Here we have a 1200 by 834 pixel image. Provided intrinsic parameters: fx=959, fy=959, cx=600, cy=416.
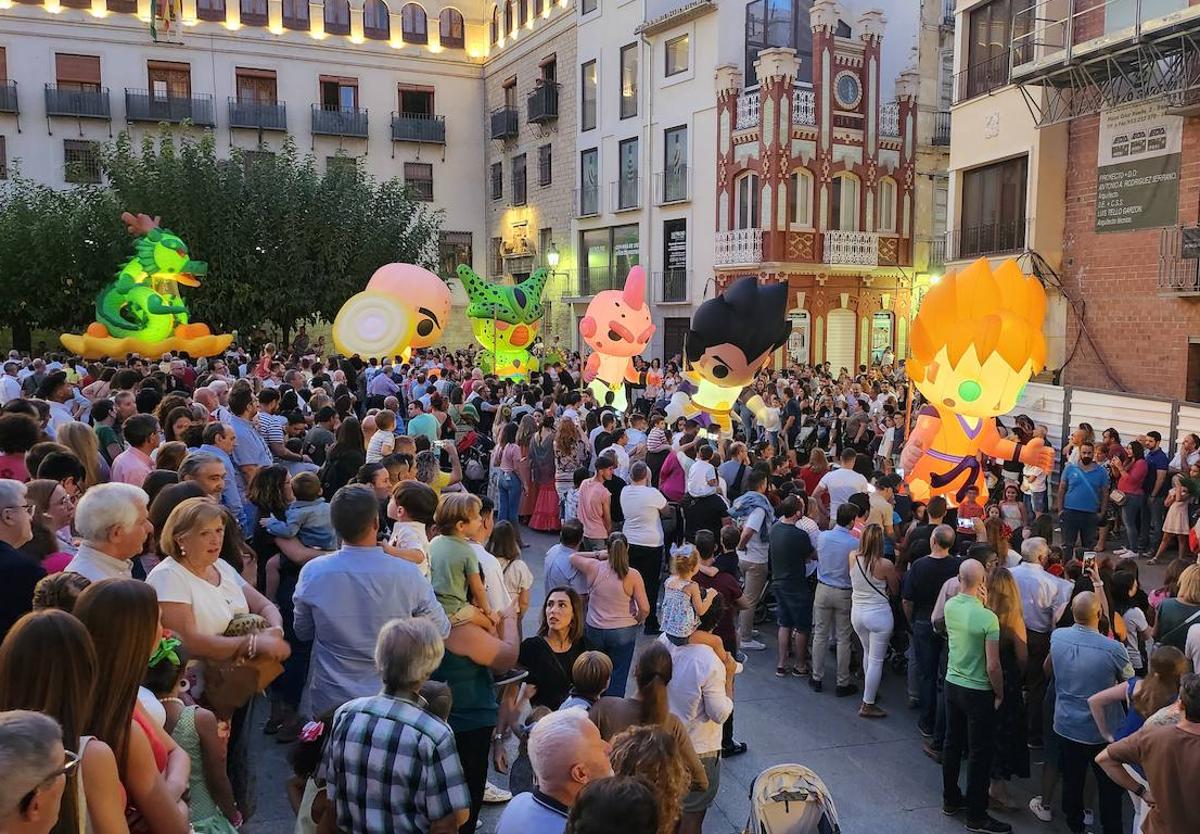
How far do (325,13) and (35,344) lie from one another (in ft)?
46.3

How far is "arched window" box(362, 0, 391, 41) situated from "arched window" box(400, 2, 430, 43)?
1.74 feet

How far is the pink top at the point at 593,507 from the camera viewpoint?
7.91 meters

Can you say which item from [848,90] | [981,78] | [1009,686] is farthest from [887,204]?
[1009,686]

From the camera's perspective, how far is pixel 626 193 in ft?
93.5

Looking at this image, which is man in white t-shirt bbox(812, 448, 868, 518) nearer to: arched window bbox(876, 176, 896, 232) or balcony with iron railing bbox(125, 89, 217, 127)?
arched window bbox(876, 176, 896, 232)

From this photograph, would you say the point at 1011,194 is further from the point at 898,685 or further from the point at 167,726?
the point at 167,726

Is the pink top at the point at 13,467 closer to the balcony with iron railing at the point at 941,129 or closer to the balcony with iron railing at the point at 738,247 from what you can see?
the balcony with iron railing at the point at 738,247

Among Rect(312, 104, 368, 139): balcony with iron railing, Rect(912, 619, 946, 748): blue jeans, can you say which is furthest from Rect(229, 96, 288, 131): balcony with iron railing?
Rect(912, 619, 946, 748): blue jeans

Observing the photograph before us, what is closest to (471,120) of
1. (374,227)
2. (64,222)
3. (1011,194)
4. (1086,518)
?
(374,227)

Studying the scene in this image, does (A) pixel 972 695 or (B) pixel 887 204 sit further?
(B) pixel 887 204

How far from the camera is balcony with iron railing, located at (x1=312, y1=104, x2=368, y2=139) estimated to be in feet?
105

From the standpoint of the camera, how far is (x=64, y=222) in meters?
23.3

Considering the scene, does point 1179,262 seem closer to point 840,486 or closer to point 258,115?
point 840,486

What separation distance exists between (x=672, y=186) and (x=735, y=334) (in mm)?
15825
